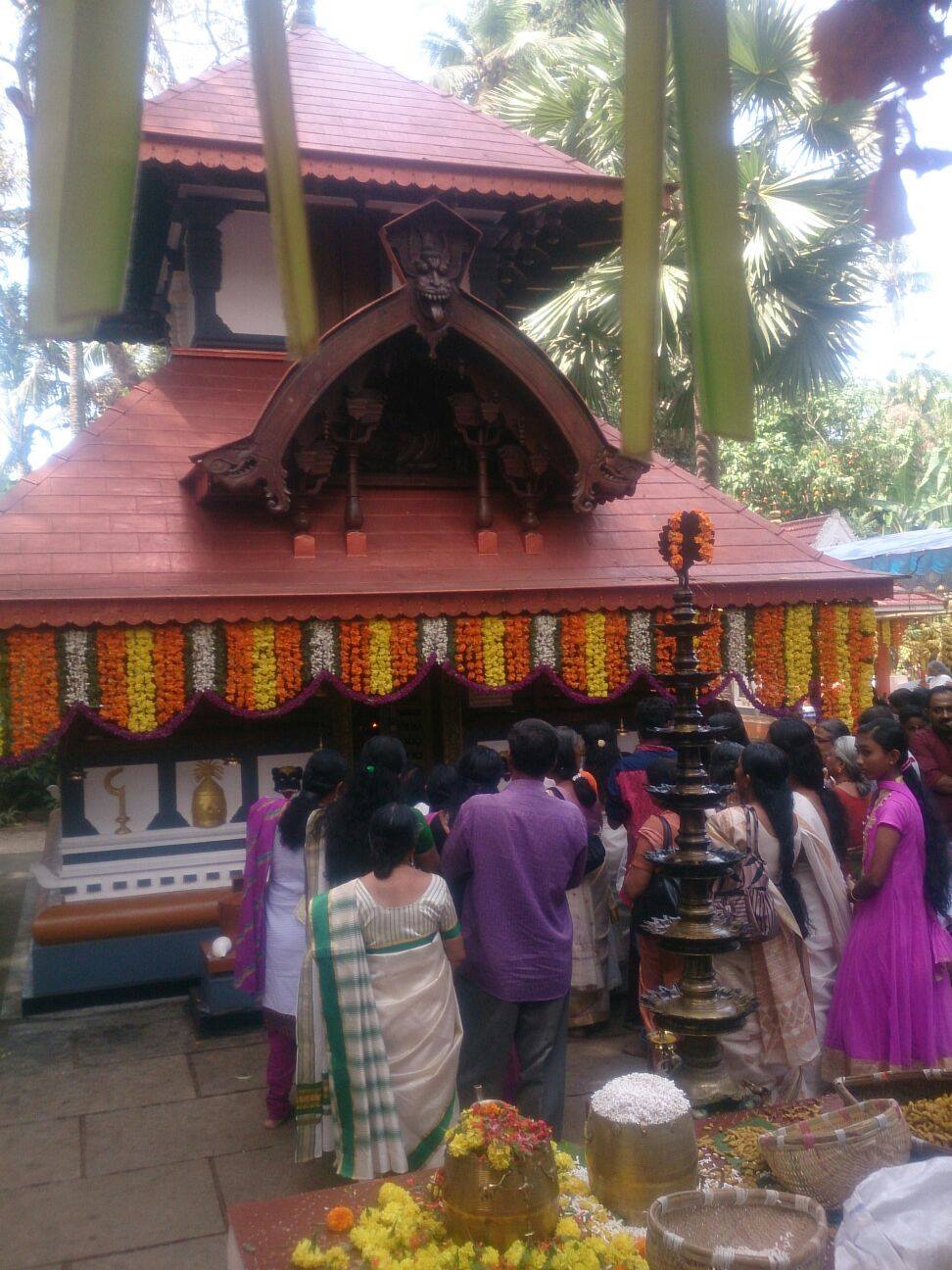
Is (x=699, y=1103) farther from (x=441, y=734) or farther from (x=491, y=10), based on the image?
(x=491, y=10)

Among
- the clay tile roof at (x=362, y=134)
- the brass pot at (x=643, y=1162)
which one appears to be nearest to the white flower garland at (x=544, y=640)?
the clay tile roof at (x=362, y=134)

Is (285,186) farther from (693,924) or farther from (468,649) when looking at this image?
(468,649)

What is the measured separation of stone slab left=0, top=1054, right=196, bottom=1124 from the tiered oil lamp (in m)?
2.53

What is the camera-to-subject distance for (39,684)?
5730 millimetres

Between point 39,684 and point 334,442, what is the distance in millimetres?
2481

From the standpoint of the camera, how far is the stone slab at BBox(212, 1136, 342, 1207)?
4.06 m

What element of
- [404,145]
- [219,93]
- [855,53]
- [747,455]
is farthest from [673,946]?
[747,455]

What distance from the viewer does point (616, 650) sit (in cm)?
704

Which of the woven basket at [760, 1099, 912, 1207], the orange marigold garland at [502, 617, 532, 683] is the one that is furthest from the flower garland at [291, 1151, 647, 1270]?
the orange marigold garland at [502, 617, 532, 683]

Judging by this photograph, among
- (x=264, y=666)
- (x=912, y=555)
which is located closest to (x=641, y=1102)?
(x=264, y=666)

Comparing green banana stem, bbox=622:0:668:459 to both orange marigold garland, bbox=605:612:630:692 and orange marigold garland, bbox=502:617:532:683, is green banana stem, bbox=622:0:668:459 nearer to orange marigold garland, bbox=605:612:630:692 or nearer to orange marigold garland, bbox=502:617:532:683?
orange marigold garland, bbox=502:617:532:683

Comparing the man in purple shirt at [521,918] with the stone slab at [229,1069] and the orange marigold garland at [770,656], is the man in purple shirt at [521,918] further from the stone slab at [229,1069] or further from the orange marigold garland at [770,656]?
the orange marigold garland at [770,656]

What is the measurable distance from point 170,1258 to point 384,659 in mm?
3518

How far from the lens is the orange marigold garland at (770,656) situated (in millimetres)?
7301
